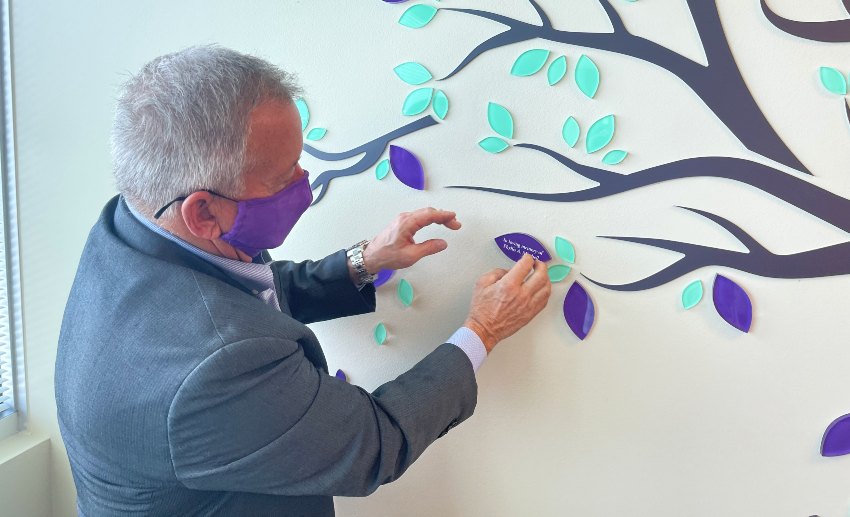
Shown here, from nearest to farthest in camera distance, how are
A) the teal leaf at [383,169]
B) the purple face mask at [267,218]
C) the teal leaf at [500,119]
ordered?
the purple face mask at [267,218] < the teal leaf at [500,119] < the teal leaf at [383,169]

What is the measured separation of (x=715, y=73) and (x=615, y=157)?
238mm

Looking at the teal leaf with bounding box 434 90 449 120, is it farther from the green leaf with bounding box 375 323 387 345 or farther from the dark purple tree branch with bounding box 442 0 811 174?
the green leaf with bounding box 375 323 387 345

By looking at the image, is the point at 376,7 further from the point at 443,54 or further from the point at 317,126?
the point at 317,126

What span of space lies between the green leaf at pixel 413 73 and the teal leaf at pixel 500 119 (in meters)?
0.15

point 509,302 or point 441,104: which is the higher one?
point 441,104

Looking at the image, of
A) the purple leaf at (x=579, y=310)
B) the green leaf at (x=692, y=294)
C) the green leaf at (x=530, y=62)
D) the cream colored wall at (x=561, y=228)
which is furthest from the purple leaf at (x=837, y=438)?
the green leaf at (x=530, y=62)

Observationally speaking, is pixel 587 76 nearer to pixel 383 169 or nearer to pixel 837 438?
pixel 383 169

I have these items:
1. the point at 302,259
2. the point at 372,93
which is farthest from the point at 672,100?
the point at 302,259

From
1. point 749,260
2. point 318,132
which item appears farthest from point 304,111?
point 749,260

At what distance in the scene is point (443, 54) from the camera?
141cm

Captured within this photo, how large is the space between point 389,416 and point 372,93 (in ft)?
2.39

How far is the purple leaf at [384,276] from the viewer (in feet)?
5.06

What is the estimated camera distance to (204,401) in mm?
1019

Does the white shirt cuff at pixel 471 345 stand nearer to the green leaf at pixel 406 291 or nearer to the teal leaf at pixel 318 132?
the green leaf at pixel 406 291
